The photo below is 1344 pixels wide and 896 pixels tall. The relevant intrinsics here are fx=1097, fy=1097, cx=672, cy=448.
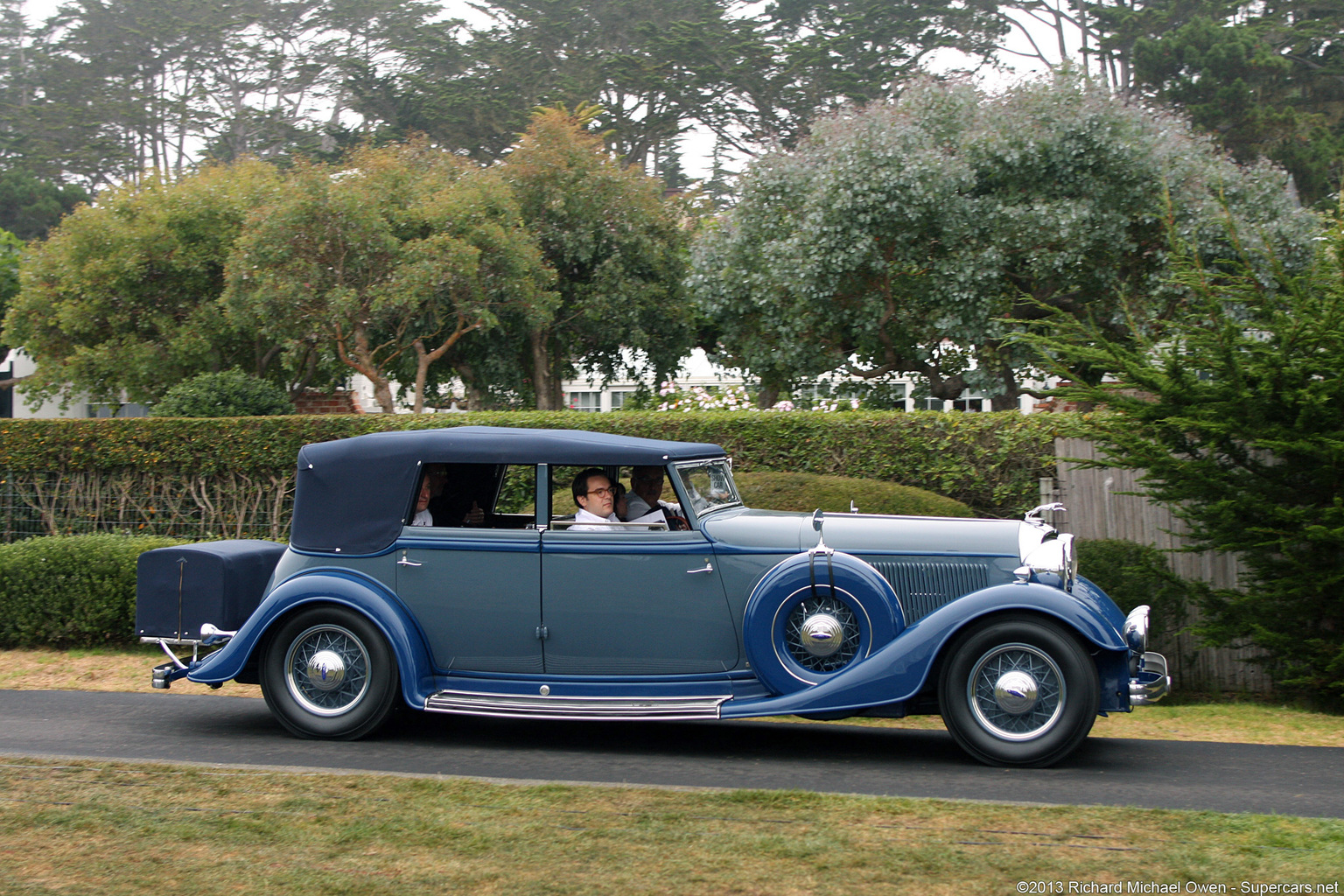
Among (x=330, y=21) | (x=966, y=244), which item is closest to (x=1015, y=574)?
(x=966, y=244)

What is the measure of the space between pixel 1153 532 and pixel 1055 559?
3.26 meters

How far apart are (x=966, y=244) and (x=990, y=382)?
1.92 meters

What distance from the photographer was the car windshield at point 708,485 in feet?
21.1

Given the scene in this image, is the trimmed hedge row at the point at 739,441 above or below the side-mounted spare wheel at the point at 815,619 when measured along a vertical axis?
above

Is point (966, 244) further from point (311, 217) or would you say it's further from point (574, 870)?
point (574, 870)

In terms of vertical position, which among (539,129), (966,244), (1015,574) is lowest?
A: (1015,574)

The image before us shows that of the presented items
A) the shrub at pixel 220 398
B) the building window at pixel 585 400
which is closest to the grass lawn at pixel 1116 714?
the shrub at pixel 220 398

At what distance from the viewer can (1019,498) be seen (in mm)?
9930

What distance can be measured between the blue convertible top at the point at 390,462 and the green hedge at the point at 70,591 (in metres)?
3.95

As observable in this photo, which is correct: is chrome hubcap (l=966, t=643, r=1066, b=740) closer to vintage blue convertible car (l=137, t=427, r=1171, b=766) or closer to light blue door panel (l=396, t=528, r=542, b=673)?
vintage blue convertible car (l=137, t=427, r=1171, b=766)

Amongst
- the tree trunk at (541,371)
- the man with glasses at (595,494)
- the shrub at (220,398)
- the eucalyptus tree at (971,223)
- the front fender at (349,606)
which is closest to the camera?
the front fender at (349,606)

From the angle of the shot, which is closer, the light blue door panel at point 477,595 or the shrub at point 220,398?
the light blue door panel at point 477,595

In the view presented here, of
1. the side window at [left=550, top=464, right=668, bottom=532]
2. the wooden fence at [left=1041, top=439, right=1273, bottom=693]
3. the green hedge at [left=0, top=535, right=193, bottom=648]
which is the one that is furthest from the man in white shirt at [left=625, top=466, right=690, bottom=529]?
the green hedge at [left=0, top=535, right=193, bottom=648]

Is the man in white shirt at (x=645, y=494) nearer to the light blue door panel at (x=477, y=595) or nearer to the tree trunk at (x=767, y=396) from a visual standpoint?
the light blue door panel at (x=477, y=595)
